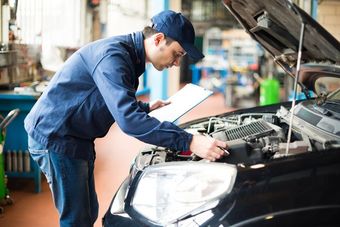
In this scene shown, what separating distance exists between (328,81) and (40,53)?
3416 mm

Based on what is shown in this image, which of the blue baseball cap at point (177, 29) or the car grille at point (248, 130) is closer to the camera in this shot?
the blue baseball cap at point (177, 29)

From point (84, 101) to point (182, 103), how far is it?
0.58m

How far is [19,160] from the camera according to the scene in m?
3.44

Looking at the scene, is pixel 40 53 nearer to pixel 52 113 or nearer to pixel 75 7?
pixel 75 7

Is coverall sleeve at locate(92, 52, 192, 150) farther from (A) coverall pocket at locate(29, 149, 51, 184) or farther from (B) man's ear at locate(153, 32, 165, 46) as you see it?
(A) coverall pocket at locate(29, 149, 51, 184)

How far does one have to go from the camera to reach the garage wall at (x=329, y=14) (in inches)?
223

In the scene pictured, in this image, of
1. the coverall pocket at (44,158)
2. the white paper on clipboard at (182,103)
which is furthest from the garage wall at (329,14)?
the coverall pocket at (44,158)

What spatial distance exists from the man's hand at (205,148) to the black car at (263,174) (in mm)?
61

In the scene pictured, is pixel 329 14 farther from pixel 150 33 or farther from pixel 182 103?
pixel 150 33

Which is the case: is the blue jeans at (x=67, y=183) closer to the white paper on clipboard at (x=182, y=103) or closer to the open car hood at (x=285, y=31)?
the white paper on clipboard at (x=182, y=103)

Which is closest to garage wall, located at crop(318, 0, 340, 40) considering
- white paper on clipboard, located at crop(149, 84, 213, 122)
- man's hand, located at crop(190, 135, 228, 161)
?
white paper on clipboard, located at crop(149, 84, 213, 122)

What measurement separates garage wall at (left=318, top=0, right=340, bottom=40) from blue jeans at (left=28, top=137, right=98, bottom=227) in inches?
190

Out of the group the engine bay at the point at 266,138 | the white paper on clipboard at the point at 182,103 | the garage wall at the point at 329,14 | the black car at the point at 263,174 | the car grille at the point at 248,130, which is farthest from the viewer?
the garage wall at the point at 329,14

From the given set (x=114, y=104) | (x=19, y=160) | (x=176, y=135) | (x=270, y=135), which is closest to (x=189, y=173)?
(x=176, y=135)
